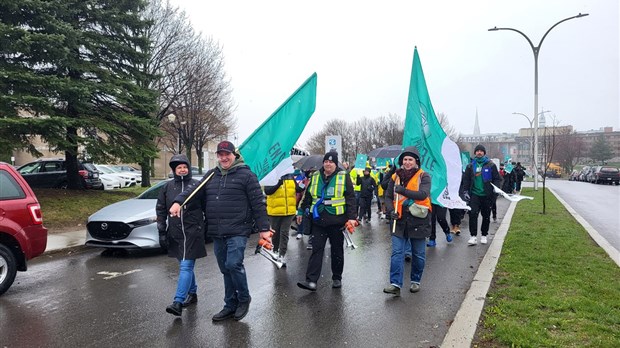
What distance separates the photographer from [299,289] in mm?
6082

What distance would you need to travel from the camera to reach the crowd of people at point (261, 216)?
4.81 metres

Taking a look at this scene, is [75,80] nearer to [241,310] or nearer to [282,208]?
[282,208]

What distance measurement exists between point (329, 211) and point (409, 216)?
99cm

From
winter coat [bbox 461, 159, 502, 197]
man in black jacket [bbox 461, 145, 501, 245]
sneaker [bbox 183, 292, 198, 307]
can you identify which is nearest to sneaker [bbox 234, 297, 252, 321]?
sneaker [bbox 183, 292, 198, 307]

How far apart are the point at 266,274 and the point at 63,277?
10.1 ft

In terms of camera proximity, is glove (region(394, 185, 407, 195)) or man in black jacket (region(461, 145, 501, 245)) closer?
glove (region(394, 185, 407, 195))

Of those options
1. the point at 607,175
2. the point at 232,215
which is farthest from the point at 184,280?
the point at 607,175

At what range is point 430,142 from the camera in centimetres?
672

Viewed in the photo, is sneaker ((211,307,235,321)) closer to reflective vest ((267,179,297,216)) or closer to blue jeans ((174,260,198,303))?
blue jeans ((174,260,198,303))

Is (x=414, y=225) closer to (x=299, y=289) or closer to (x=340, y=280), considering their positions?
(x=340, y=280)

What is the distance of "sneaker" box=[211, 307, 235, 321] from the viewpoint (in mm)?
4812

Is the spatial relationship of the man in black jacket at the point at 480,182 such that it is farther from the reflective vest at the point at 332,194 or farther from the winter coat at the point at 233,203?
the winter coat at the point at 233,203

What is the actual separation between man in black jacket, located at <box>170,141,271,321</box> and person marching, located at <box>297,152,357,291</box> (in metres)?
1.19

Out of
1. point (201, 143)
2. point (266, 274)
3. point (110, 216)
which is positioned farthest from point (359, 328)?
point (201, 143)
